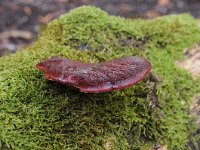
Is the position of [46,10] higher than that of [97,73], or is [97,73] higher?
[97,73]

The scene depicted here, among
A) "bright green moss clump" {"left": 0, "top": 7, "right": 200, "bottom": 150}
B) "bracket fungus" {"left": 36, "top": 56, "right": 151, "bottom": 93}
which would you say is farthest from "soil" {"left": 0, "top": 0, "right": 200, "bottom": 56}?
"bracket fungus" {"left": 36, "top": 56, "right": 151, "bottom": 93}

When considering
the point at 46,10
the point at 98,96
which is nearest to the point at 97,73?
the point at 98,96

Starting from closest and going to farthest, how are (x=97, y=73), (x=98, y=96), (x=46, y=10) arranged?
(x=97, y=73), (x=98, y=96), (x=46, y=10)

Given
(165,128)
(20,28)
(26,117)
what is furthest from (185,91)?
(20,28)

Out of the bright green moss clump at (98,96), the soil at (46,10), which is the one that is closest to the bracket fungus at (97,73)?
the bright green moss clump at (98,96)

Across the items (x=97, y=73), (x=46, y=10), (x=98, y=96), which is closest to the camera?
(x=97, y=73)

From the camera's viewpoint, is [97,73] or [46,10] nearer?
[97,73]

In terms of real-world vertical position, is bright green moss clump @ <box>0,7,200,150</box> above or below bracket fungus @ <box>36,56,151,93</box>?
below

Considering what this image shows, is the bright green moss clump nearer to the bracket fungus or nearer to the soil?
the bracket fungus

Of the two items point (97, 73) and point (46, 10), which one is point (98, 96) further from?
point (46, 10)
